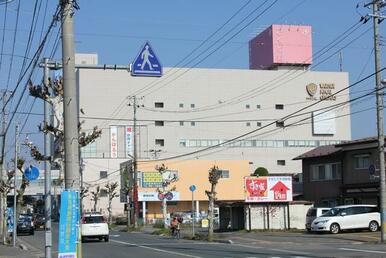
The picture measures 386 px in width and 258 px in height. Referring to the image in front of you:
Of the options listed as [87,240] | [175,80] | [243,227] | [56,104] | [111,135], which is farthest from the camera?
[175,80]

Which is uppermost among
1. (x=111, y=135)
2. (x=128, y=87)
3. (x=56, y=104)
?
(x=128, y=87)

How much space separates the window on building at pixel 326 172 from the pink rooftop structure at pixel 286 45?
69.1 metres

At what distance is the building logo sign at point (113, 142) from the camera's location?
348 ft

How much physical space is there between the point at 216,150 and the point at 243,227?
70914 millimetres

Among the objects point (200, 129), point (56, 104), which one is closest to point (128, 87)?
point (200, 129)

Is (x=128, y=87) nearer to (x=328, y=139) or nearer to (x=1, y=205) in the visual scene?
(x=328, y=139)

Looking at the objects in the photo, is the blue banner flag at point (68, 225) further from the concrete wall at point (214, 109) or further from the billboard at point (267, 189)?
the concrete wall at point (214, 109)

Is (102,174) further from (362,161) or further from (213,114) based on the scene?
(362,161)

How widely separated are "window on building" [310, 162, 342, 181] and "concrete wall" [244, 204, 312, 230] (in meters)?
7.38

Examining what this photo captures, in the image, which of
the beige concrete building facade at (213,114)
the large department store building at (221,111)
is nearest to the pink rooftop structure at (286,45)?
the large department store building at (221,111)

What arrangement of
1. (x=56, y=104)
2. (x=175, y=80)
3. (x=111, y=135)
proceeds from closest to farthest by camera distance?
(x=56, y=104) < (x=111, y=135) < (x=175, y=80)

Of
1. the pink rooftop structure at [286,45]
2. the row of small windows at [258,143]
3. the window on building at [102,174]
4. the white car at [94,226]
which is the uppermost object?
the pink rooftop structure at [286,45]

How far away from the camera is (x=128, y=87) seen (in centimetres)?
11162

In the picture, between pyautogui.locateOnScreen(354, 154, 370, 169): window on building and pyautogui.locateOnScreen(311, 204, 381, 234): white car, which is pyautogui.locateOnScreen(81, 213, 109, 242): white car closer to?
pyautogui.locateOnScreen(311, 204, 381, 234): white car
